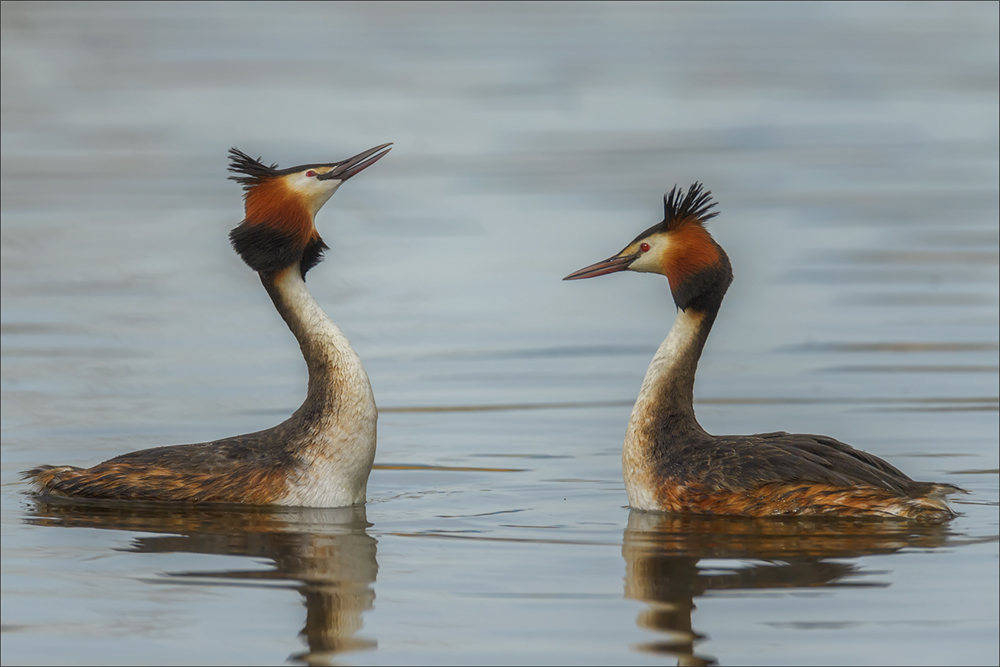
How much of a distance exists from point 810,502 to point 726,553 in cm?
91

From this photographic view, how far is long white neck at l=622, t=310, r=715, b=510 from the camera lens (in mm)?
10141

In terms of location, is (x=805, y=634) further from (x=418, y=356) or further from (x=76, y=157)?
(x=76, y=157)

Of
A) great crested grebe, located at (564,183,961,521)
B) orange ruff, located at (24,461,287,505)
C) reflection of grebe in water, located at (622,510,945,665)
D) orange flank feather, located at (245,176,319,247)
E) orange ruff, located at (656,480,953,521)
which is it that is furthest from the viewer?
orange flank feather, located at (245,176,319,247)

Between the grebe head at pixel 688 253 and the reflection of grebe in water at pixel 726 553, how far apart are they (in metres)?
1.44

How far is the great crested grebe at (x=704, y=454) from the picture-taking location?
31.5ft

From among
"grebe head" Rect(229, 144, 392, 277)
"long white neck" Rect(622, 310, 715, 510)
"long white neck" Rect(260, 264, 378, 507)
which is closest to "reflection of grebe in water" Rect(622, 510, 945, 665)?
"long white neck" Rect(622, 310, 715, 510)

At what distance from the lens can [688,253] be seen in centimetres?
1053

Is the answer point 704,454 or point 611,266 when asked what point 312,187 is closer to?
point 611,266

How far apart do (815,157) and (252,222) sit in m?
14.8

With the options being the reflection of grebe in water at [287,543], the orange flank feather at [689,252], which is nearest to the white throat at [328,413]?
the reflection of grebe in water at [287,543]

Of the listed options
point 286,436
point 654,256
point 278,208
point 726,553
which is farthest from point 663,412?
point 278,208

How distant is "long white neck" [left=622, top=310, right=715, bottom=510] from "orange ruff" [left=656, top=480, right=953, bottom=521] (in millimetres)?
327

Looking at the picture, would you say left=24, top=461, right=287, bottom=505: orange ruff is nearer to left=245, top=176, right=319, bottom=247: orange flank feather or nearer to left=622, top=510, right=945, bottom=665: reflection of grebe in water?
left=245, top=176, right=319, bottom=247: orange flank feather

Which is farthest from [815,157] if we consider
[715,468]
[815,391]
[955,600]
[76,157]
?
[955,600]
